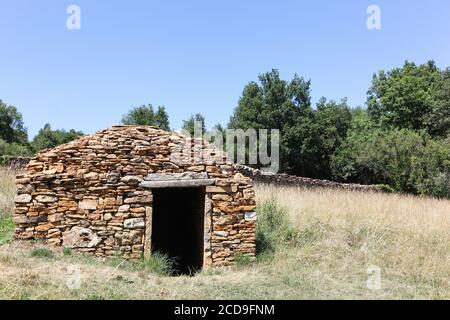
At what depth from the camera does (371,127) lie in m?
33.9

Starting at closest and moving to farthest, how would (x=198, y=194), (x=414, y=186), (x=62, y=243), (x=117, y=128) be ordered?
(x=62, y=243)
(x=117, y=128)
(x=198, y=194)
(x=414, y=186)

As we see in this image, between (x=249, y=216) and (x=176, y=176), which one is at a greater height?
(x=176, y=176)

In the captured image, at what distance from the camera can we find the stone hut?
8.47 m

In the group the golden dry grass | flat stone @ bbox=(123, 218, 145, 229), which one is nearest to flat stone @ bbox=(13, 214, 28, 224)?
flat stone @ bbox=(123, 218, 145, 229)

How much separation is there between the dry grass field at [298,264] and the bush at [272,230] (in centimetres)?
2

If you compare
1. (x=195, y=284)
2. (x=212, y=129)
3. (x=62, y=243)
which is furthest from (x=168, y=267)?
(x=212, y=129)

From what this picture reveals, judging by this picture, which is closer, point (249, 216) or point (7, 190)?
point (249, 216)

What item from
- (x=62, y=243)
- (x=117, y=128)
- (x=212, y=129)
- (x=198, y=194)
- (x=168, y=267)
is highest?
(x=212, y=129)

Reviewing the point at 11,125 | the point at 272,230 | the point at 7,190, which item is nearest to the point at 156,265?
the point at 272,230

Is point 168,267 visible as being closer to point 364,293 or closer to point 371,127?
point 364,293

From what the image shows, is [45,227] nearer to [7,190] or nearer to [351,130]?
[7,190]

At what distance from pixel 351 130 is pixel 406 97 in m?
5.50

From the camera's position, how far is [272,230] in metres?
10.2

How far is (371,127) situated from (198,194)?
89.8ft
